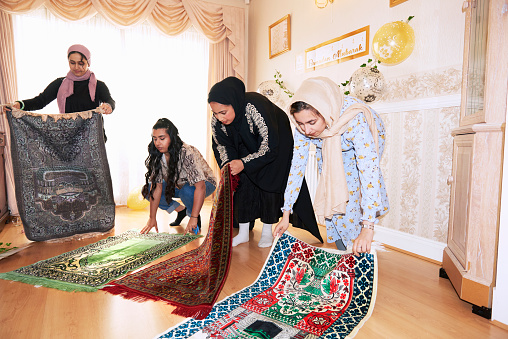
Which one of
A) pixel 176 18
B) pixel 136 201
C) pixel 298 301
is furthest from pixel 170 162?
pixel 176 18

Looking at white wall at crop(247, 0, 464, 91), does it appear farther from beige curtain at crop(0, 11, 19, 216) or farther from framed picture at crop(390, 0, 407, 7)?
beige curtain at crop(0, 11, 19, 216)

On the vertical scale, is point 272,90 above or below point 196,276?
above

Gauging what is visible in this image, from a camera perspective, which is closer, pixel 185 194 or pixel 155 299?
pixel 155 299

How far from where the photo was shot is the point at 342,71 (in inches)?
120

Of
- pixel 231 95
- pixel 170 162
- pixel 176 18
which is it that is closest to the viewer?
pixel 231 95

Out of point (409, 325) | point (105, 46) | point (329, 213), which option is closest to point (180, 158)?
point (329, 213)

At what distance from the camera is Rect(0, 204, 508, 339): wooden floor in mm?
1323

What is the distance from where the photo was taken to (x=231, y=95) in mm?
2168

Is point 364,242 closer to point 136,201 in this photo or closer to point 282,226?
point 282,226

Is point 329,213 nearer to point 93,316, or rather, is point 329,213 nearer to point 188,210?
point 93,316

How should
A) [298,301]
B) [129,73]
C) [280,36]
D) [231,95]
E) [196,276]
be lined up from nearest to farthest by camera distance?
1. [298,301]
2. [196,276]
3. [231,95]
4. [280,36]
5. [129,73]

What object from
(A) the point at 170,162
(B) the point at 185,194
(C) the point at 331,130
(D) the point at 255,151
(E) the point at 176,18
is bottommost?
(B) the point at 185,194

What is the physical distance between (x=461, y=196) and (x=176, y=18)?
4017mm

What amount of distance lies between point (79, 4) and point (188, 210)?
2832mm
